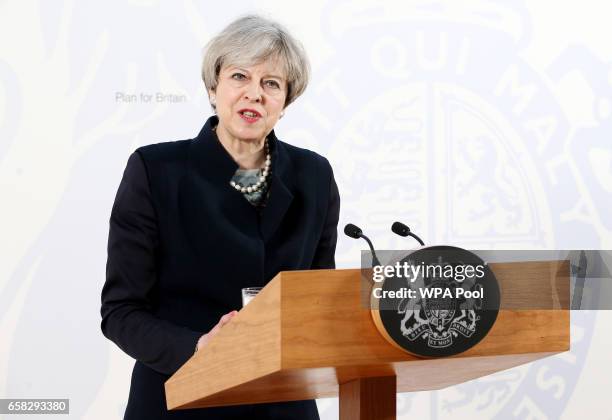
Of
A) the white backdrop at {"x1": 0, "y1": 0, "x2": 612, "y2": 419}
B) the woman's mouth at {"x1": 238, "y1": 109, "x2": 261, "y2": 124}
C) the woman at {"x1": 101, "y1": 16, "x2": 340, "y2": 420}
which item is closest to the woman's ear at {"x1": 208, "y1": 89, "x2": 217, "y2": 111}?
the woman at {"x1": 101, "y1": 16, "x2": 340, "y2": 420}

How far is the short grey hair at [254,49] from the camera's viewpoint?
1948 mm

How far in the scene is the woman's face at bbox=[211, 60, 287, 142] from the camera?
1957 millimetres

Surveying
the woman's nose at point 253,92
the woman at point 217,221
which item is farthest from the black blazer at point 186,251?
the woman's nose at point 253,92

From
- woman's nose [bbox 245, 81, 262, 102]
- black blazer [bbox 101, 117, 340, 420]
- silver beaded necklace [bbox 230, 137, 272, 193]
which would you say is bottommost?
black blazer [bbox 101, 117, 340, 420]

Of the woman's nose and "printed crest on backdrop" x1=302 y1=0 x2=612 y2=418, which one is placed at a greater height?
"printed crest on backdrop" x1=302 y1=0 x2=612 y2=418

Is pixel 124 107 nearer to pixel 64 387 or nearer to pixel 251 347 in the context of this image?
pixel 64 387

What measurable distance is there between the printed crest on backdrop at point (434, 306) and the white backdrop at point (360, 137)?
2.16 metres

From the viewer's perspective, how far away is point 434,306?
1.16m

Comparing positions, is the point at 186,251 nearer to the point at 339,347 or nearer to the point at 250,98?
the point at 250,98

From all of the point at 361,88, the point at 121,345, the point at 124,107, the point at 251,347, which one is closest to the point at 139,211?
the point at 121,345

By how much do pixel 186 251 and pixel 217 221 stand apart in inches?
3.5

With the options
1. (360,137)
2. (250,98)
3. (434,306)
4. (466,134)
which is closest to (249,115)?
(250,98)

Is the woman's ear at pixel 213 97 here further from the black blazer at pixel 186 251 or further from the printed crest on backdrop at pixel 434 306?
the printed crest on backdrop at pixel 434 306

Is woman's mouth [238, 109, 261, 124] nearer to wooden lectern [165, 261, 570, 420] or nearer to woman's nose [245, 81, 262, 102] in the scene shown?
woman's nose [245, 81, 262, 102]
